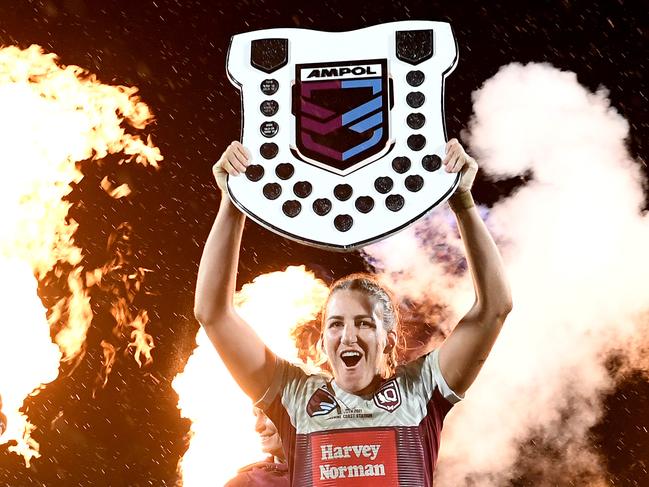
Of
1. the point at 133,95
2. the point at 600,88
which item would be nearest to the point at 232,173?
the point at 133,95

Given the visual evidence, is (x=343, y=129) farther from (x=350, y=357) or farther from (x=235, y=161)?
(x=350, y=357)

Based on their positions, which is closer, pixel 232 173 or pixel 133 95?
pixel 232 173

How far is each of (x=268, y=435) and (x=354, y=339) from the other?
4.53 ft

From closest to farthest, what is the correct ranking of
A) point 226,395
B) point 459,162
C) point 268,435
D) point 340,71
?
point 459,162 < point 340,71 < point 268,435 < point 226,395

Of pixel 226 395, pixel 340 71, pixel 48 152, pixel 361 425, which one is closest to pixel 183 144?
pixel 48 152

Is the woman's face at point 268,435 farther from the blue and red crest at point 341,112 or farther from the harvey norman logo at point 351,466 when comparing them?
the blue and red crest at point 341,112

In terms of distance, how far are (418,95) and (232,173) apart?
60cm

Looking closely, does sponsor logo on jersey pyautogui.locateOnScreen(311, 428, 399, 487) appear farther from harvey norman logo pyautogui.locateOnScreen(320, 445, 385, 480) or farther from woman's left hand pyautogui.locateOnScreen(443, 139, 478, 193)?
woman's left hand pyautogui.locateOnScreen(443, 139, 478, 193)

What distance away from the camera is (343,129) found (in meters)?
2.43

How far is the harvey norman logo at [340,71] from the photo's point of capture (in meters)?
2.48

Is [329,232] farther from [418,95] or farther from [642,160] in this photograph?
[642,160]

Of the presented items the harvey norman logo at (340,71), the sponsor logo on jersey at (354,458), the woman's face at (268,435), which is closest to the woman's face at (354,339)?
the sponsor logo on jersey at (354,458)

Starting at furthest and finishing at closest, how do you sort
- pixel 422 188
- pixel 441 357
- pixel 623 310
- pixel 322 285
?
1. pixel 623 310
2. pixel 322 285
3. pixel 441 357
4. pixel 422 188

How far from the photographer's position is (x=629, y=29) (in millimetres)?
4719
